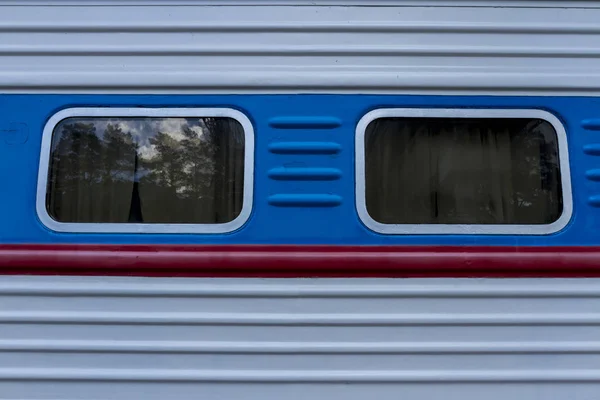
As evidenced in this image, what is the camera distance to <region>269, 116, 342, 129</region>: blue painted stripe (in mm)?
1794

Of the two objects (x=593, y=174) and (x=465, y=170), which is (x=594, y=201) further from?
(x=465, y=170)

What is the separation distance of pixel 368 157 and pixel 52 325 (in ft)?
3.84

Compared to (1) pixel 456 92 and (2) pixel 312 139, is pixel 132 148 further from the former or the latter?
(1) pixel 456 92

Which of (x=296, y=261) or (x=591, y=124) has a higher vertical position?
(x=591, y=124)

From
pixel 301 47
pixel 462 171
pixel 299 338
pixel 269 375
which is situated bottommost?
pixel 269 375

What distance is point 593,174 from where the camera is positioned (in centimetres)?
178

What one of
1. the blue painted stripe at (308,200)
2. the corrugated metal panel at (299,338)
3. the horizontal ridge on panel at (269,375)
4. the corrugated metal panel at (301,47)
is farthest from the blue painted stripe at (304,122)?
the horizontal ridge on panel at (269,375)

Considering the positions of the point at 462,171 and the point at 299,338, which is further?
the point at 462,171

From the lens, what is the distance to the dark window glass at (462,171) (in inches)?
70.5

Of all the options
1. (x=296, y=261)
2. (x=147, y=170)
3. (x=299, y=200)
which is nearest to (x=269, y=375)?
(x=296, y=261)

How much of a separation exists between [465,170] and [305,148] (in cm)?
55

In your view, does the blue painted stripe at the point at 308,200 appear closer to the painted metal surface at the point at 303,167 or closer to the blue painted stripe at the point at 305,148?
the painted metal surface at the point at 303,167

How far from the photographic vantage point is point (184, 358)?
1731 millimetres

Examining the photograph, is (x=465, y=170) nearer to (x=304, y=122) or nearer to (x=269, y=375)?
(x=304, y=122)
